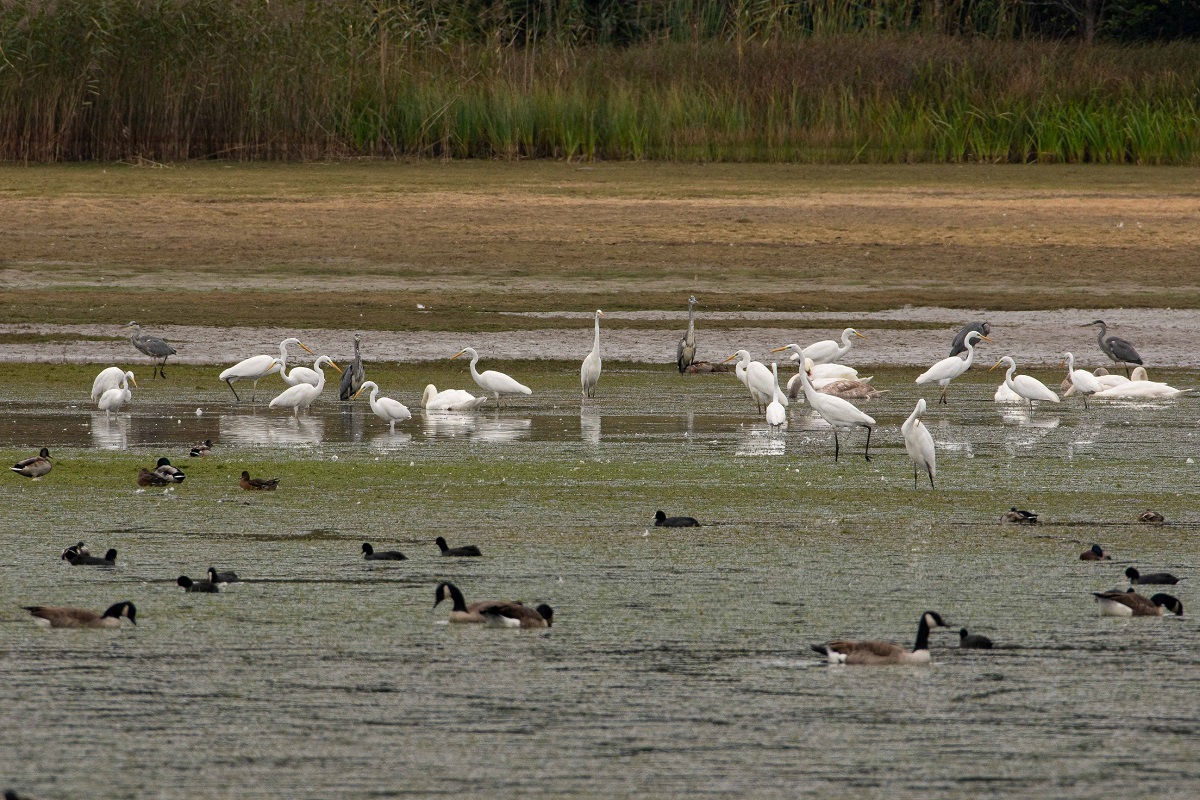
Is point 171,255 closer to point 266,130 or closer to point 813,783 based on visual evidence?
point 266,130

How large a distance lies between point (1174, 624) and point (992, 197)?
1779cm

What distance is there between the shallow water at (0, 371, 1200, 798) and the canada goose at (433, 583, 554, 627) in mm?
58

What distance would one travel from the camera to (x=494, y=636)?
7180 mm

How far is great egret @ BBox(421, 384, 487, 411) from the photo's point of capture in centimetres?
1387

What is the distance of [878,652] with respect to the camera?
6789 millimetres

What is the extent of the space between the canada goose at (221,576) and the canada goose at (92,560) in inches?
20.3

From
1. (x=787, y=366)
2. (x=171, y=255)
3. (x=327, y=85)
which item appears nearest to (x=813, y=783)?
(x=787, y=366)

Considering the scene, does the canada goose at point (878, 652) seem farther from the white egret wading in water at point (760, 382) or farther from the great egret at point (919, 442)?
the white egret wading in water at point (760, 382)

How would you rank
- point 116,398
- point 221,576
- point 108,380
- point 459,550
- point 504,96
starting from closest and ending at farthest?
point 221,576 < point 459,550 < point 116,398 < point 108,380 < point 504,96

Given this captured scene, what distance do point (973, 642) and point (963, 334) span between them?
9.75 metres

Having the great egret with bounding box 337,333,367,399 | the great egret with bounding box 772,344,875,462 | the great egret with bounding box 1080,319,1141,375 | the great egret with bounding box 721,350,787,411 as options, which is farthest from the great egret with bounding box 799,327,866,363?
the great egret with bounding box 337,333,367,399

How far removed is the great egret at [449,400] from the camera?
1387 centimetres

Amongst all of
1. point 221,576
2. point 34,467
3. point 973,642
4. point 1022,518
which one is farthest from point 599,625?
point 34,467

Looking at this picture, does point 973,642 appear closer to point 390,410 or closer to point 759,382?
point 390,410
